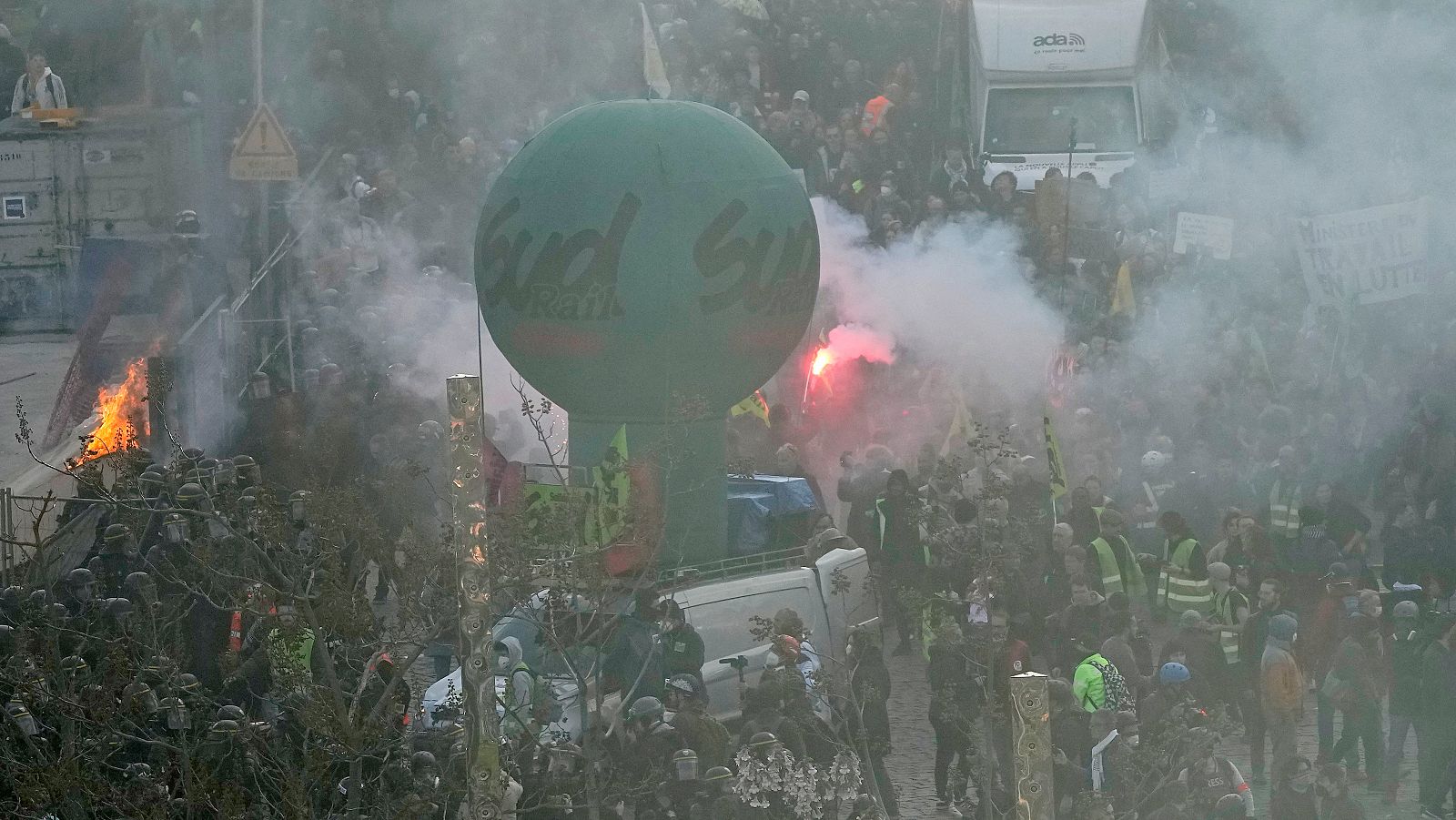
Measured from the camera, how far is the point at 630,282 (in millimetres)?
14359

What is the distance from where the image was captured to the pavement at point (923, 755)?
1249 centimetres

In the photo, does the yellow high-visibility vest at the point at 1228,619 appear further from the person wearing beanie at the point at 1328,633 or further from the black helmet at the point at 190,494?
the black helmet at the point at 190,494

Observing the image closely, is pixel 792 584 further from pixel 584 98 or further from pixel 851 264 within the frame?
pixel 584 98

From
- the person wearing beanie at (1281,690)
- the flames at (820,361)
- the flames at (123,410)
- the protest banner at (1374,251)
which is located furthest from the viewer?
the flames at (820,361)

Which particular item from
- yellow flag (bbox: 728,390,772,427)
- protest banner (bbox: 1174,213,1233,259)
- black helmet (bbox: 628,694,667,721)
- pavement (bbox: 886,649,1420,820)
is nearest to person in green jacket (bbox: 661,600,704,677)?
black helmet (bbox: 628,694,667,721)

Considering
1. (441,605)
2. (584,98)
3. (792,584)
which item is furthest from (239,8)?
(441,605)

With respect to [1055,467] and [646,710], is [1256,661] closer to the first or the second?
[1055,467]

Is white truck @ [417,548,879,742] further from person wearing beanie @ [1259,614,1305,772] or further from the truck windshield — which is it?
the truck windshield

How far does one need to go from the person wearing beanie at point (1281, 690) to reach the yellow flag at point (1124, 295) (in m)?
8.17

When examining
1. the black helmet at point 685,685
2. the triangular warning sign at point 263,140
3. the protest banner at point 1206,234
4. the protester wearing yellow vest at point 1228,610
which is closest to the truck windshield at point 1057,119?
the protest banner at point 1206,234

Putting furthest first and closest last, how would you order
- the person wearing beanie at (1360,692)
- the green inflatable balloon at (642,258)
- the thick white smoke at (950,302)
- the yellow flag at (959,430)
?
the thick white smoke at (950,302) → the yellow flag at (959,430) → the green inflatable balloon at (642,258) → the person wearing beanie at (1360,692)

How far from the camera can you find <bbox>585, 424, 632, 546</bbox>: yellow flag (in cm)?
1233

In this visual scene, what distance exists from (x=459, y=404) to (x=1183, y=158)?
62.0ft

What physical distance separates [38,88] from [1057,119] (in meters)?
11.2
